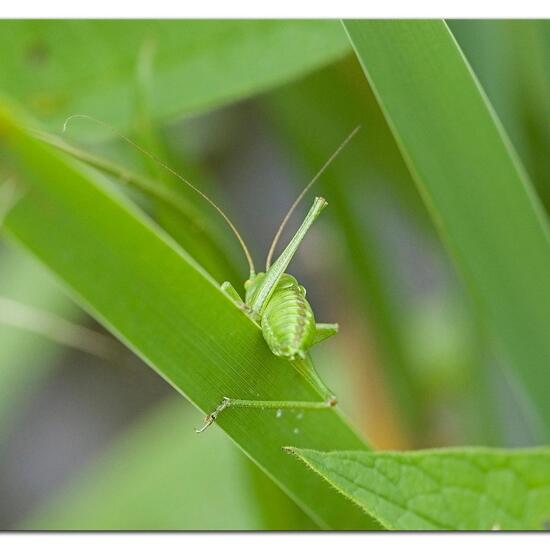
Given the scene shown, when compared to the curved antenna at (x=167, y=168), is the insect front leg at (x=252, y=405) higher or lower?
lower

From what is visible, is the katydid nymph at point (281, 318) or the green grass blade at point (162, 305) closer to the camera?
the green grass blade at point (162, 305)

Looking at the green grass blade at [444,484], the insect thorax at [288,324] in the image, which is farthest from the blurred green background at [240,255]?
the green grass blade at [444,484]

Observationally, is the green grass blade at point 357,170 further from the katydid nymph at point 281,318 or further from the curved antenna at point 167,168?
the katydid nymph at point 281,318

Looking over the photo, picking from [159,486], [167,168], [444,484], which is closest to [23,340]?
[159,486]
